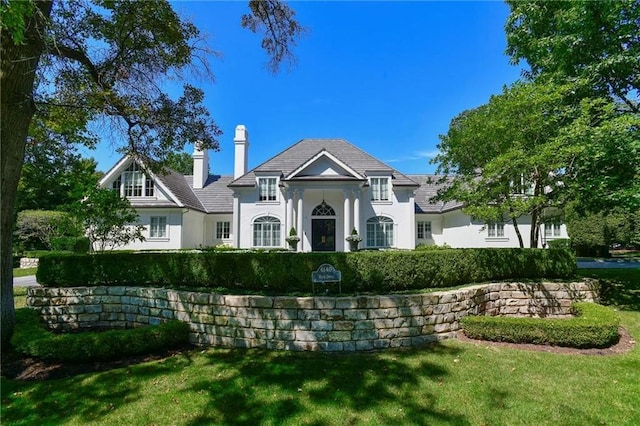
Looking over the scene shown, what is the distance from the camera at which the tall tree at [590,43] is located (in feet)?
28.5

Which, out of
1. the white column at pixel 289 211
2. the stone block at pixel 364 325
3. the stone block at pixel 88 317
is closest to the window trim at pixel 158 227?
the white column at pixel 289 211

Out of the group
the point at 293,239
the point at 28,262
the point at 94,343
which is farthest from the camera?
the point at 28,262

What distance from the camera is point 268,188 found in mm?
19844

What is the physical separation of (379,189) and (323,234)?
15.4 ft

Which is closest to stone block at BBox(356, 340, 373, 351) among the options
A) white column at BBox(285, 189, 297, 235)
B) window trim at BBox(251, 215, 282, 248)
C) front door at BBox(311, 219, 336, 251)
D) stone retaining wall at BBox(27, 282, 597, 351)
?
stone retaining wall at BBox(27, 282, 597, 351)

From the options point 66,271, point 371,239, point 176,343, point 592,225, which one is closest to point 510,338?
point 176,343

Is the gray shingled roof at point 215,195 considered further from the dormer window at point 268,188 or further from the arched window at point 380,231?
the arched window at point 380,231

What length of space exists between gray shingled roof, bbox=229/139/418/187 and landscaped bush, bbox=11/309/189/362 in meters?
14.3

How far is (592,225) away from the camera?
22.3 metres

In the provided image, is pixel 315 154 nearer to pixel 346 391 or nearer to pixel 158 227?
pixel 158 227

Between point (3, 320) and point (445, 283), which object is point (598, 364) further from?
point (3, 320)

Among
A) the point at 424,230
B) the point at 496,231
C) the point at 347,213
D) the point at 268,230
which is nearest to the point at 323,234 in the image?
the point at 347,213

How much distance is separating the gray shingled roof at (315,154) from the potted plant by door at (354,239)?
4.01 meters

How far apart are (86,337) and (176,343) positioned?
155cm
